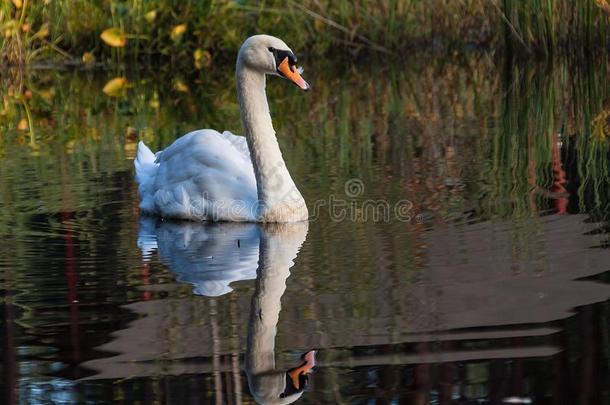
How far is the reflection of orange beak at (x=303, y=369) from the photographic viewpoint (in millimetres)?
4562

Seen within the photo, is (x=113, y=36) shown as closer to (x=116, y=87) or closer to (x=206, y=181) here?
(x=116, y=87)

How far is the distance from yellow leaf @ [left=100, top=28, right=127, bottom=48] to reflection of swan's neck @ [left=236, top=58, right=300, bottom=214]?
416 inches

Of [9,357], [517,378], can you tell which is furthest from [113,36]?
[517,378]

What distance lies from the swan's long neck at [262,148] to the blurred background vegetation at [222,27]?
9.74 m

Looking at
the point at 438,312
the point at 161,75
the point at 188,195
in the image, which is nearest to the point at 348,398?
the point at 438,312

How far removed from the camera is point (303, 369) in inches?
185

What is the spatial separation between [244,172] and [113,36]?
35.3 feet

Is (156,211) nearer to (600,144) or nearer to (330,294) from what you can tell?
(330,294)

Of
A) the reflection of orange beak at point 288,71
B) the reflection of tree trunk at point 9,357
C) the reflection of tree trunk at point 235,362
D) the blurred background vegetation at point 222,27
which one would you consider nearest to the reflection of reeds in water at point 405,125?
the blurred background vegetation at point 222,27

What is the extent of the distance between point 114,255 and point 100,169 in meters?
3.07

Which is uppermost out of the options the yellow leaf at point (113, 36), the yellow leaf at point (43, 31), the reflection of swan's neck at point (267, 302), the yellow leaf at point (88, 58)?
the yellow leaf at point (43, 31)

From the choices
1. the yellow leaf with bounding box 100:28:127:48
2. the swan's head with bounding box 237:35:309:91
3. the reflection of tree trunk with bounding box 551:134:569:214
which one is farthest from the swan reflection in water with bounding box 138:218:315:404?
the yellow leaf with bounding box 100:28:127:48

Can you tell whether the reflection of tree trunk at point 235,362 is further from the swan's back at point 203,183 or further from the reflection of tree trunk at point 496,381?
the swan's back at point 203,183

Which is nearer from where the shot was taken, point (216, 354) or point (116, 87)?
point (216, 354)
